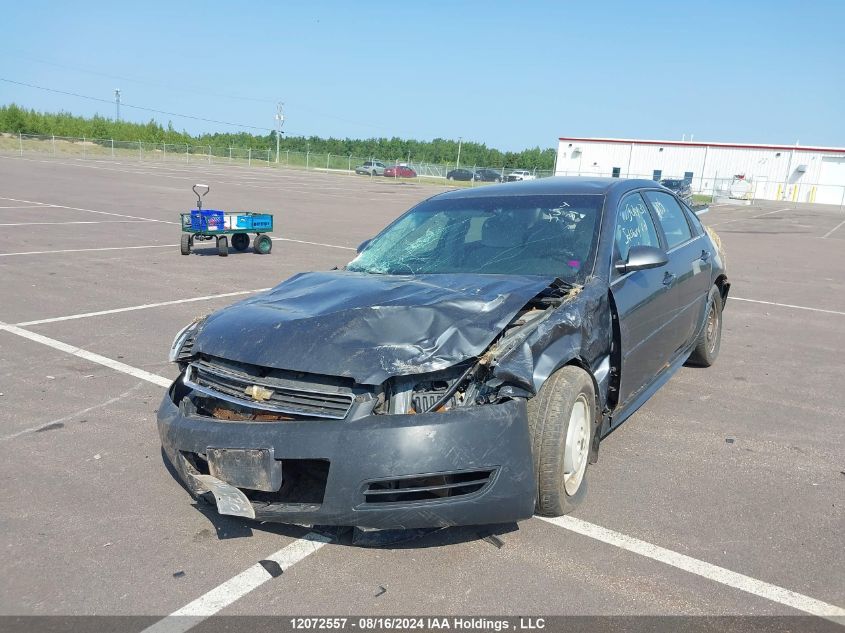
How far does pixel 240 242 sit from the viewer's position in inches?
512

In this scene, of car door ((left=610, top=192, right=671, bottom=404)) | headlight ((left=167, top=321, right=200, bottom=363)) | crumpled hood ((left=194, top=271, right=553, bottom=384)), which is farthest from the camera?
car door ((left=610, top=192, right=671, bottom=404))

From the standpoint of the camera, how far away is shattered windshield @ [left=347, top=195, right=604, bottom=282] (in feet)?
13.6

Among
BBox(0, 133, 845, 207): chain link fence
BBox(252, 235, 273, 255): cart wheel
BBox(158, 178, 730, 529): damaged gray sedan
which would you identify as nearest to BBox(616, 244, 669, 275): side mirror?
BBox(158, 178, 730, 529): damaged gray sedan

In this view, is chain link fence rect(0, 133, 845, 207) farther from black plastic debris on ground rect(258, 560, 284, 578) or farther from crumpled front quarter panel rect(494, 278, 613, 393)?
black plastic debris on ground rect(258, 560, 284, 578)

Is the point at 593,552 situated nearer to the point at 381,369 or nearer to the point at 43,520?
the point at 381,369

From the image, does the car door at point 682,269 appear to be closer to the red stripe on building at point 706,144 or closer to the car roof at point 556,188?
the car roof at point 556,188

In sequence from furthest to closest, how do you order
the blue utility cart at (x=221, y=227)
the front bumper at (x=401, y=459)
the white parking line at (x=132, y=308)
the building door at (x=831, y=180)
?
the building door at (x=831, y=180), the blue utility cart at (x=221, y=227), the white parking line at (x=132, y=308), the front bumper at (x=401, y=459)

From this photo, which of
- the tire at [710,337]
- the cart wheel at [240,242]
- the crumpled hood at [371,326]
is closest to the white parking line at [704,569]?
the crumpled hood at [371,326]

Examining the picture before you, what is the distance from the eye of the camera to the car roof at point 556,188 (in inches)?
184

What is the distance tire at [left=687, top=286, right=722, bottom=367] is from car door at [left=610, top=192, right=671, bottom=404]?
1270 mm

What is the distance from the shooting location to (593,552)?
127 inches

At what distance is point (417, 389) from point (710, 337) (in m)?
4.07

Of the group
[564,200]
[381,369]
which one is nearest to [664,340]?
[564,200]

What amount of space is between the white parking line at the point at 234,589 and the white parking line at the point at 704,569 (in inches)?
45.4
